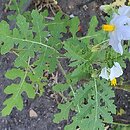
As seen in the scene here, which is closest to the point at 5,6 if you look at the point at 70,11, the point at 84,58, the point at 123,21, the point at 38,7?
the point at 38,7

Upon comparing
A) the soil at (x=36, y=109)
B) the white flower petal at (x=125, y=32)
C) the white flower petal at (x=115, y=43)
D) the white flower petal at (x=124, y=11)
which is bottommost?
the soil at (x=36, y=109)

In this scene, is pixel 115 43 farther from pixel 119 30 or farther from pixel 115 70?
pixel 115 70

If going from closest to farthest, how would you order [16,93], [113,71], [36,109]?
[113,71], [16,93], [36,109]

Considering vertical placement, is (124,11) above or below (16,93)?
above

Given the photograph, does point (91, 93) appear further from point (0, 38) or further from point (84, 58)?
point (0, 38)

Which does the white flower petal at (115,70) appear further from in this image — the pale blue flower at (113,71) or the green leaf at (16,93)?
A: the green leaf at (16,93)

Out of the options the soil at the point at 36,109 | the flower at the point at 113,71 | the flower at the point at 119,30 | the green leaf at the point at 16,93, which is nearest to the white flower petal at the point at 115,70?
the flower at the point at 113,71

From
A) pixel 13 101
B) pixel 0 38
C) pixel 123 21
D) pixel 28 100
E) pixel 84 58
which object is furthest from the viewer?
pixel 28 100

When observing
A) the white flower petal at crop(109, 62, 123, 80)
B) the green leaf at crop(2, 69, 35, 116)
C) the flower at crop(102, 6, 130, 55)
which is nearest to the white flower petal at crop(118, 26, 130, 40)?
the flower at crop(102, 6, 130, 55)

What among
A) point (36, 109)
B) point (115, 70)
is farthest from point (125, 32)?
point (36, 109)
